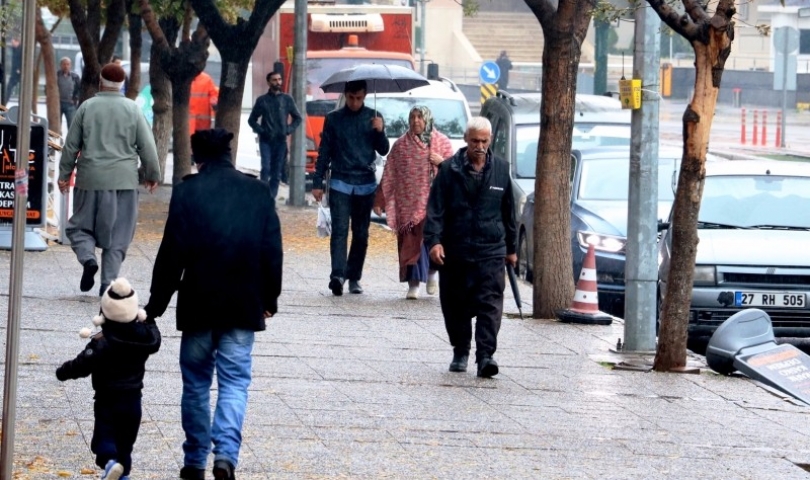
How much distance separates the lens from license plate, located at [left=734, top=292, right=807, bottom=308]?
1178 cm

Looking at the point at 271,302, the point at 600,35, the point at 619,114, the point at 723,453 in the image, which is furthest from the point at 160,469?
the point at 600,35

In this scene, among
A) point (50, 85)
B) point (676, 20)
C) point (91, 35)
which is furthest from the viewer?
point (50, 85)

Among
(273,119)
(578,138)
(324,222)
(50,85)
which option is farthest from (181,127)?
(324,222)

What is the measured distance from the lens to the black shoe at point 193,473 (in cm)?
672

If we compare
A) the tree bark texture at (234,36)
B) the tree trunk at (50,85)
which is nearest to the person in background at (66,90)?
the tree trunk at (50,85)

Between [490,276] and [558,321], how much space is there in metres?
3.04

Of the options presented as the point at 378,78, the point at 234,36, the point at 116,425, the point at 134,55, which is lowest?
the point at 116,425

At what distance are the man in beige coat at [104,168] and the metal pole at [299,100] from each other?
10857 mm

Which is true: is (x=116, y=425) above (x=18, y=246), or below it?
below

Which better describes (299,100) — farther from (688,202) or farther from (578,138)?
(688,202)

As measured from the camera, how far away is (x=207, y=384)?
22.5 feet

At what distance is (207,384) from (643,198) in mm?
5288

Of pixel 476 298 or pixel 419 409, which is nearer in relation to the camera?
pixel 419 409

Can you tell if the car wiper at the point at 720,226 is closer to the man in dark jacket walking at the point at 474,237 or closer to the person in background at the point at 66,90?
the man in dark jacket walking at the point at 474,237
